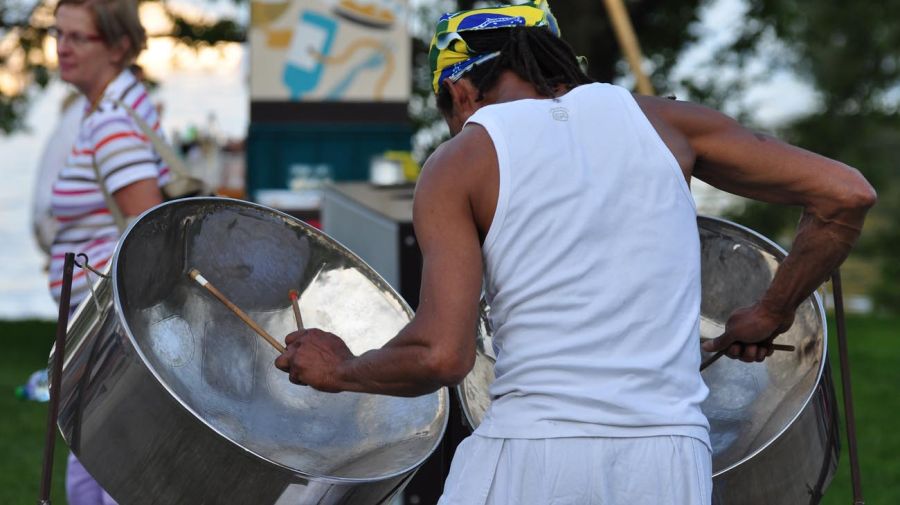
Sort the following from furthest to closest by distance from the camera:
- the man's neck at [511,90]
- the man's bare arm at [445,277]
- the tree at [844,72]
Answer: the tree at [844,72], the man's neck at [511,90], the man's bare arm at [445,277]

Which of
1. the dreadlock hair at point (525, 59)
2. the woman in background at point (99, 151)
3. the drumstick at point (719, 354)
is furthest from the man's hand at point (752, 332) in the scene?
the woman in background at point (99, 151)

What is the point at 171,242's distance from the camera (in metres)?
1.96

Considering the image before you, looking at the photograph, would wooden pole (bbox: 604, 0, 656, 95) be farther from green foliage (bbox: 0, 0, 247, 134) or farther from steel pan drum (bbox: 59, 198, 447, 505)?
steel pan drum (bbox: 59, 198, 447, 505)

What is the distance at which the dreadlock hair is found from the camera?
1.58m

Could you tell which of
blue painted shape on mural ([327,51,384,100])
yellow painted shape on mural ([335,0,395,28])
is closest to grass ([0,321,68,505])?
blue painted shape on mural ([327,51,384,100])

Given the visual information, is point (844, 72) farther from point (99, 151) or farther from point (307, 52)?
point (99, 151)

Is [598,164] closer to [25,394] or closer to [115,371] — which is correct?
[115,371]

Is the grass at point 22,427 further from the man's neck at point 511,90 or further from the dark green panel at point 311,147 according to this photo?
the man's neck at point 511,90

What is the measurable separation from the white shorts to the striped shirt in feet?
3.82

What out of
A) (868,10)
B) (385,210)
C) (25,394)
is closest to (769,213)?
(868,10)

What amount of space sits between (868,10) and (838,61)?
172 cm

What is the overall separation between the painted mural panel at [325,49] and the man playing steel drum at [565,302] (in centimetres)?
387

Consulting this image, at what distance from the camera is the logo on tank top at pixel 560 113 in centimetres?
149

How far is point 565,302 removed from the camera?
1462 mm
